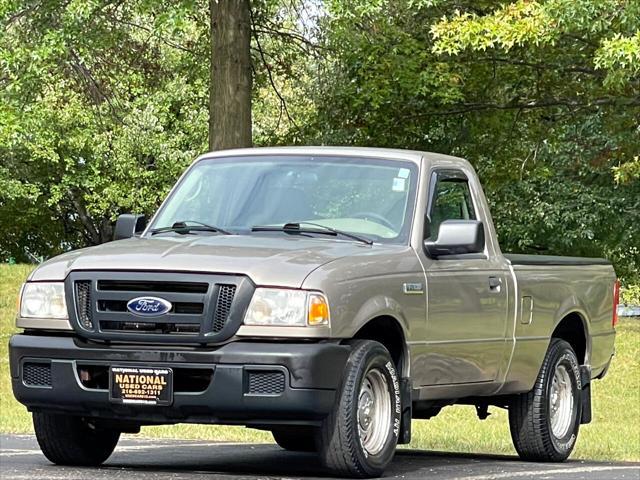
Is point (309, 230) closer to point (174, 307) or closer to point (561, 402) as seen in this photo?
point (174, 307)

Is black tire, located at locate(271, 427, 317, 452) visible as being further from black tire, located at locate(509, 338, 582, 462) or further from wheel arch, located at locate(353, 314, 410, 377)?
wheel arch, located at locate(353, 314, 410, 377)

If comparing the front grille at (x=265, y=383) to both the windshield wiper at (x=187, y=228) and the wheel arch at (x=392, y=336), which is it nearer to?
the wheel arch at (x=392, y=336)

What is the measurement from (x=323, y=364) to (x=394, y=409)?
2.86ft

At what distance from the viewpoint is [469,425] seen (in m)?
18.0

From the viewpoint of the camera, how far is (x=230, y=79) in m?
21.6

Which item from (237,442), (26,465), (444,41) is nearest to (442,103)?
(444,41)

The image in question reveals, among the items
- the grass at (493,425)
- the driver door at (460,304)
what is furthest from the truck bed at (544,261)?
the grass at (493,425)

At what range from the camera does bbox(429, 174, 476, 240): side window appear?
10.2m

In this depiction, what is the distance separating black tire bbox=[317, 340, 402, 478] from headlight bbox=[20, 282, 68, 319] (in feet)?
5.03

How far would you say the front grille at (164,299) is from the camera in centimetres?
846

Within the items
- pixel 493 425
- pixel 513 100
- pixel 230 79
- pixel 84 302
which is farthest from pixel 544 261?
pixel 513 100

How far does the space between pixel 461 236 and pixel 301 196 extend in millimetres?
1054

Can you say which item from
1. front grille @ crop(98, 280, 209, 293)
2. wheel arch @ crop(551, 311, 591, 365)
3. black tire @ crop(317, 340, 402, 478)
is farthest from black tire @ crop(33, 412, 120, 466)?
wheel arch @ crop(551, 311, 591, 365)

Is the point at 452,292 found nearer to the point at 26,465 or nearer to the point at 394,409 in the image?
the point at 394,409
